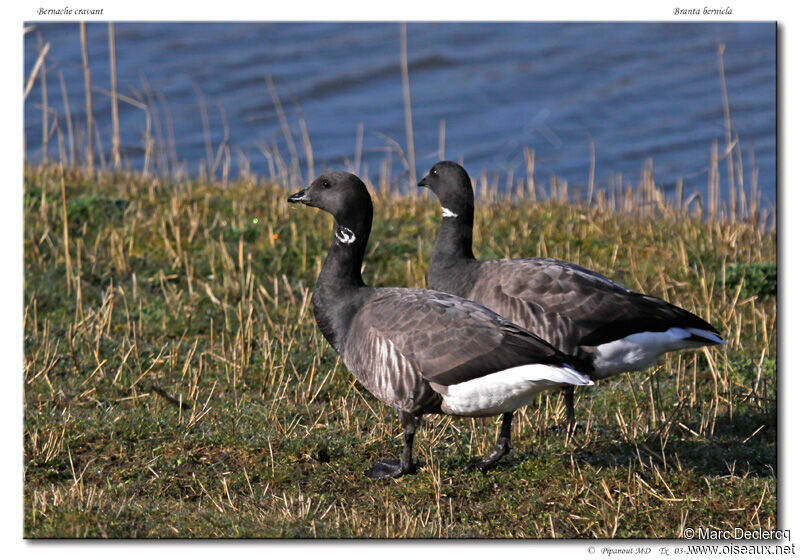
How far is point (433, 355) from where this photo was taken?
6.85 metres

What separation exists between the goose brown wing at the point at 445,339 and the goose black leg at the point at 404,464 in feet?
1.72

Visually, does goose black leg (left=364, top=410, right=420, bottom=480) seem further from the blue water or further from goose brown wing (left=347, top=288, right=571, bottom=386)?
the blue water

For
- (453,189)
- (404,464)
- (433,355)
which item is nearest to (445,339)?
(433,355)

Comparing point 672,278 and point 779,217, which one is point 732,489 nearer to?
point 779,217

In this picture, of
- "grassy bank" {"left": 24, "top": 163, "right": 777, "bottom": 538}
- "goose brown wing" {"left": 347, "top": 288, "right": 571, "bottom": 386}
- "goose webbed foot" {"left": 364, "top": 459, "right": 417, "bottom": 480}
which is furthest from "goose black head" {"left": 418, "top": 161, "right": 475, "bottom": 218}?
"goose webbed foot" {"left": 364, "top": 459, "right": 417, "bottom": 480}

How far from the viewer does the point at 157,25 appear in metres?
27.1

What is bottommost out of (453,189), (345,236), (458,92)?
(345,236)

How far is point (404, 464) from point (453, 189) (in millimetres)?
3458

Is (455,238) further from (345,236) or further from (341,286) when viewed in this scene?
(341,286)

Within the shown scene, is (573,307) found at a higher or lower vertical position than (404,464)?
higher

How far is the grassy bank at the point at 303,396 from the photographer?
662 centimetres

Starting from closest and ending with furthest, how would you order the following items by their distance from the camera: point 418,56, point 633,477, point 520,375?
1. point 520,375
2. point 633,477
3. point 418,56

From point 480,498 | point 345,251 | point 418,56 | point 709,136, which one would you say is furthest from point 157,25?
point 480,498

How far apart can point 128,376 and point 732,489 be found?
5460 mm
